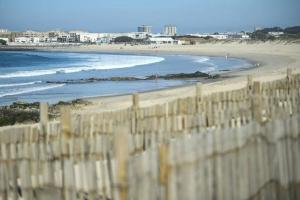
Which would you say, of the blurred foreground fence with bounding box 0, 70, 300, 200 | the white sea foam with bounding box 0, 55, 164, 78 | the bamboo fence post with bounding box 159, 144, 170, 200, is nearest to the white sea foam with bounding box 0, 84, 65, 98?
the white sea foam with bounding box 0, 55, 164, 78

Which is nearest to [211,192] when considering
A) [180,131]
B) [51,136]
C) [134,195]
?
[134,195]

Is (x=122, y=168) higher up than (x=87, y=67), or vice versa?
(x=122, y=168)

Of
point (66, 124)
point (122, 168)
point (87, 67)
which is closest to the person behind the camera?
point (122, 168)

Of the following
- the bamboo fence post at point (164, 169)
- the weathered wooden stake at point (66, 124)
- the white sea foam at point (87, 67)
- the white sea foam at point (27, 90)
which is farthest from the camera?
the white sea foam at point (87, 67)

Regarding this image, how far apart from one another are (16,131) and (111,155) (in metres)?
1.84

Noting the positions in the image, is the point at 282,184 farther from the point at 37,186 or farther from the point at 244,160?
the point at 37,186

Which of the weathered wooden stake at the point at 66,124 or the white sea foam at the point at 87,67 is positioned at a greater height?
the weathered wooden stake at the point at 66,124

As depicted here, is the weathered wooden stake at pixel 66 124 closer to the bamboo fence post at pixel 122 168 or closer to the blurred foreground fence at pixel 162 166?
the blurred foreground fence at pixel 162 166

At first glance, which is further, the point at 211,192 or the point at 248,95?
the point at 248,95

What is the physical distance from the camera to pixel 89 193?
4.32m

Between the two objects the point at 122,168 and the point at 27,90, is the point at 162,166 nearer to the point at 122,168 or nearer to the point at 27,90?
the point at 122,168

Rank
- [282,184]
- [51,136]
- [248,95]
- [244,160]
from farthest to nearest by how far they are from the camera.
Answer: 1. [248,95]
2. [51,136]
3. [282,184]
4. [244,160]

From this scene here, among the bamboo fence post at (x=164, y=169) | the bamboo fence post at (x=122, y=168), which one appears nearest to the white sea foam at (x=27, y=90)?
the bamboo fence post at (x=122, y=168)

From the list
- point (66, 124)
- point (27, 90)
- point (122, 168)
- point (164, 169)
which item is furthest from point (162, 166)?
point (27, 90)
